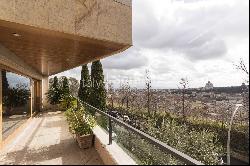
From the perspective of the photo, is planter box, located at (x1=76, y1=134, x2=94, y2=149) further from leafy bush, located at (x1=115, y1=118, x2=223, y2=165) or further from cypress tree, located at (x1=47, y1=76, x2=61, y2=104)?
cypress tree, located at (x1=47, y1=76, x2=61, y2=104)

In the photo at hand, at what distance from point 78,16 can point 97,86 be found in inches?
900

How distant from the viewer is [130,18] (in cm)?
845

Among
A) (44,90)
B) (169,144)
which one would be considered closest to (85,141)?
(169,144)

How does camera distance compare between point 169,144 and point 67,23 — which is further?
point 169,144

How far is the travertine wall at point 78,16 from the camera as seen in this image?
5.76 m

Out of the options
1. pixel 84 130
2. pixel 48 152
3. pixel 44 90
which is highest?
pixel 44 90

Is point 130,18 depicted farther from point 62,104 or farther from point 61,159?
point 62,104

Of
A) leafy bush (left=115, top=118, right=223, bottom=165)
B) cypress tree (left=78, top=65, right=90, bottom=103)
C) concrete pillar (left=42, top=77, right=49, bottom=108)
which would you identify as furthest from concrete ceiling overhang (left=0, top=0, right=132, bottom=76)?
cypress tree (left=78, top=65, right=90, bottom=103)

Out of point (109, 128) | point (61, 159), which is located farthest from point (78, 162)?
point (109, 128)

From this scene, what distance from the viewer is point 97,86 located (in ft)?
97.0

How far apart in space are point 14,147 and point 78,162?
126 inches

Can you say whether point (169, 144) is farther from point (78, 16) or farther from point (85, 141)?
point (78, 16)

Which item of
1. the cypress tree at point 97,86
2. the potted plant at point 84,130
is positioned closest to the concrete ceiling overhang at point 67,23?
the potted plant at point 84,130

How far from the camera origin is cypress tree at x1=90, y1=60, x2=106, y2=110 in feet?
96.3
